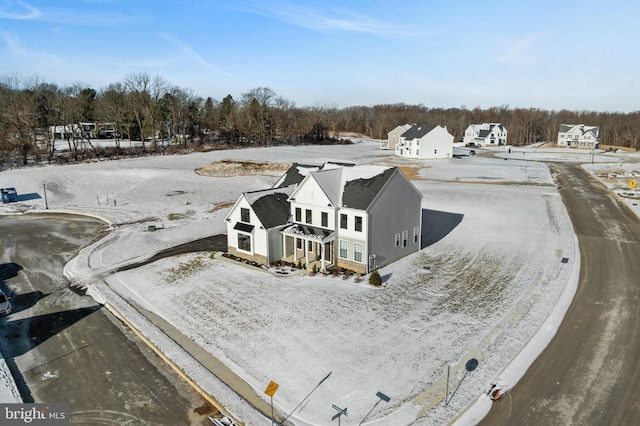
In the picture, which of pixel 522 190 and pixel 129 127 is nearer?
pixel 522 190

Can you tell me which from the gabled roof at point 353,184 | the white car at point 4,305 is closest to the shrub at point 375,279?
the gabled roof at point 353,184

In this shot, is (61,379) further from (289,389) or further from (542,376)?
(542,376)

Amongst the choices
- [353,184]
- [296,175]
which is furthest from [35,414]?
[296,175]

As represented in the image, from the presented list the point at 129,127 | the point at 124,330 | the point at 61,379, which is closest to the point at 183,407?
the point at 61,379

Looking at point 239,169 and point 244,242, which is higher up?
point 239,169

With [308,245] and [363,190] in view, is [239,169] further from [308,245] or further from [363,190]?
[363,190]

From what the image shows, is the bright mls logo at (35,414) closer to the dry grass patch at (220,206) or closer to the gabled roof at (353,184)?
the gabled roof at (353,184)
